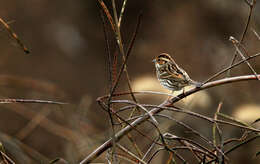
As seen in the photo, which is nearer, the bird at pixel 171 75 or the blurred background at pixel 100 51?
the bird at pixel 171 75

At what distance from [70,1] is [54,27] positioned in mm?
290

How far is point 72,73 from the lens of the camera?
3.81 metres

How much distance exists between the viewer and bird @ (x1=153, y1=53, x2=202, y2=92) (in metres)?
1.97

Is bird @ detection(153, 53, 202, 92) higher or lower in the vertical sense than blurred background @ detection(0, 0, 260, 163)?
lower

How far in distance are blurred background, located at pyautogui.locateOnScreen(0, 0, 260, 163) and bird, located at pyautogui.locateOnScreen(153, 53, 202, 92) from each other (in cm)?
91

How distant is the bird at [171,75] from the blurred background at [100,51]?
91 centimetres

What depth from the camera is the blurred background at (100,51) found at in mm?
3429

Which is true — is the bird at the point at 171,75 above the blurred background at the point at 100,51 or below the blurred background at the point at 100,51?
below

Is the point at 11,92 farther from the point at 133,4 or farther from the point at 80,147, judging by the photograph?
the point at 80,147

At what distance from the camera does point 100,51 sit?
157 inches

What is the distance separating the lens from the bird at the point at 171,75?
1.97m

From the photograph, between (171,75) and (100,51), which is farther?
(100,51)

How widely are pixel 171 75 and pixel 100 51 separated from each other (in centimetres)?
212

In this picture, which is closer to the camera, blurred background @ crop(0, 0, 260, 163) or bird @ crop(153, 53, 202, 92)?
bird @ crop(153, 53, 202, 92)
